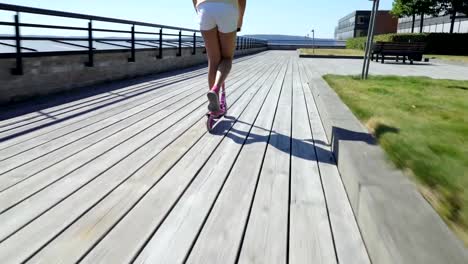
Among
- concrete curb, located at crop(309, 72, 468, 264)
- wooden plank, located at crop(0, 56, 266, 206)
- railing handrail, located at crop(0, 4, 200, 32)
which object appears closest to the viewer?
concrete curb, located at crop(309, 72, 468, 264)

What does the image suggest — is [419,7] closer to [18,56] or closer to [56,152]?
[18,56]

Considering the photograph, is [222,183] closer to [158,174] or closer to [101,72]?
[158,174]

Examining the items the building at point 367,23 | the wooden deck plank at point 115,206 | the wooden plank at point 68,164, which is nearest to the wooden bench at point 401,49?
the wooden plank at point 68,164

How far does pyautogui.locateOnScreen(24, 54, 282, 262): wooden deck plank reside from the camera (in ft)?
4.84

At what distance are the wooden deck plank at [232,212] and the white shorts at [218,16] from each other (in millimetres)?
1034

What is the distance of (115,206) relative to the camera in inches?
73.1

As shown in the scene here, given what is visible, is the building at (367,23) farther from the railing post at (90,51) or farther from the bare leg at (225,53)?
the bare leg at (225,53)

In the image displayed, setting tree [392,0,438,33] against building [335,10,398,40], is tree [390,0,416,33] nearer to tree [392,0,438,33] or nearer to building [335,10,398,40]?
tree [392,0,438,33]

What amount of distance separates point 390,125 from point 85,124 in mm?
2758

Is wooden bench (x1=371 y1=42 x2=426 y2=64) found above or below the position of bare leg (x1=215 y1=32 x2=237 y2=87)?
above

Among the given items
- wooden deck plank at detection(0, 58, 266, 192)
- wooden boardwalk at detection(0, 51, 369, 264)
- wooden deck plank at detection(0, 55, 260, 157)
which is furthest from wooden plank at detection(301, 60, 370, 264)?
wooden deck plank at detection(0, 55, 260, 157)

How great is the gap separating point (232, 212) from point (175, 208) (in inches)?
11.2

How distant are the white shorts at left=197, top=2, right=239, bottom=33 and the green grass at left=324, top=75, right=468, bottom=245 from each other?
1.49 metres

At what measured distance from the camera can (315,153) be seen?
2.83 metres
